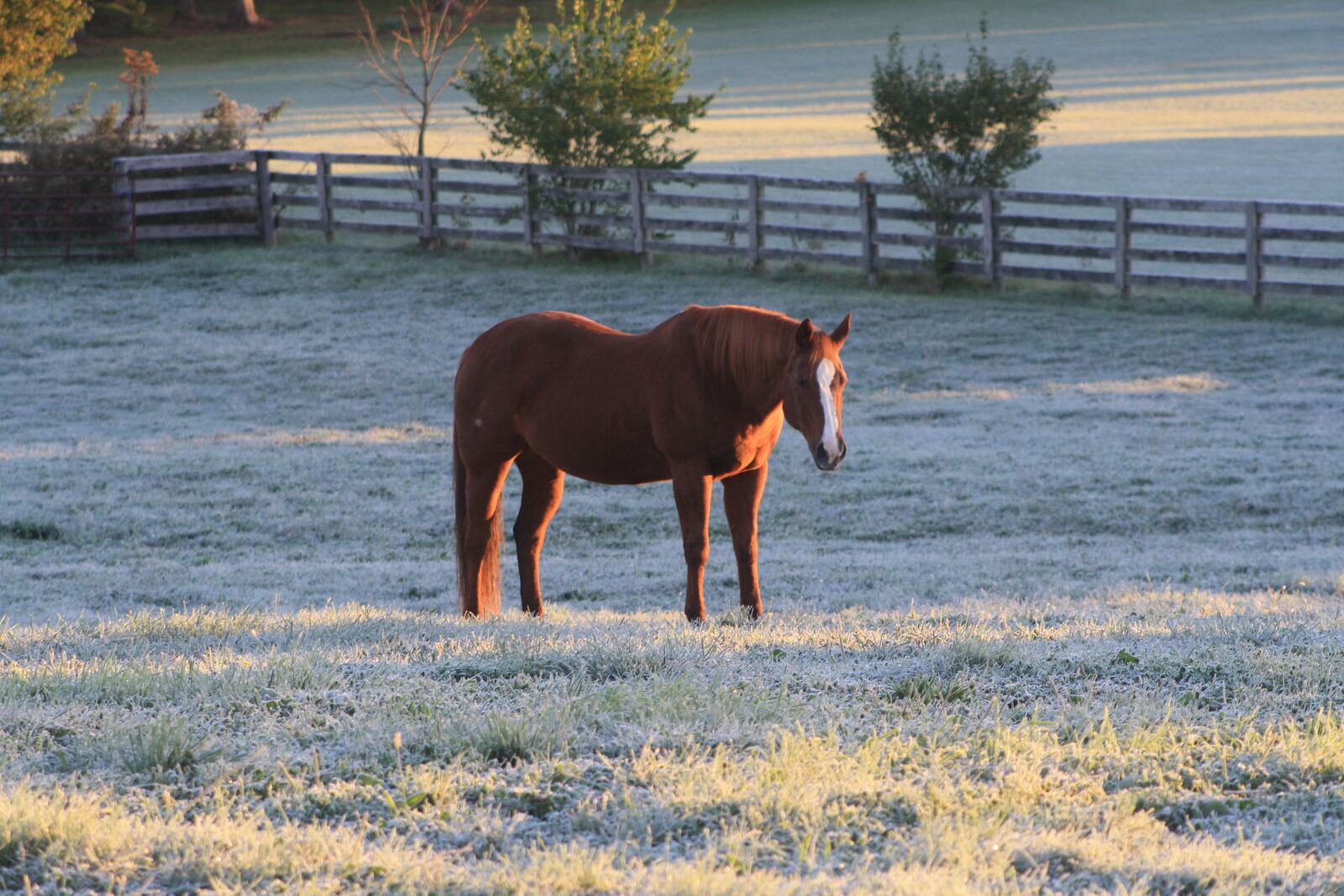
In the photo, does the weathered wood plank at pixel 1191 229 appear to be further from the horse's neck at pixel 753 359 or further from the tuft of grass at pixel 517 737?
the tuft of grass at pixel 517 737

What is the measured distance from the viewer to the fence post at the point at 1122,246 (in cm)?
1897

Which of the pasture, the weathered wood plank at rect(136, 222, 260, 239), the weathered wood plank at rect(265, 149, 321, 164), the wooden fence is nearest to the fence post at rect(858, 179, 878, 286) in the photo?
the wooden fence

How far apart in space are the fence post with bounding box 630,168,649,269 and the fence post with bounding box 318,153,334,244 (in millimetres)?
5468

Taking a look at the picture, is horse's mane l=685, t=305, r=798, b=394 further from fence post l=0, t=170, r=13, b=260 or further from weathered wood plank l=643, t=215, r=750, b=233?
fence post l=0, t=170, r=13, b=260

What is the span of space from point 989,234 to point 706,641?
15.3 m

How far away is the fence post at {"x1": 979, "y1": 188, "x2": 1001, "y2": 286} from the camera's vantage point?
19.8m

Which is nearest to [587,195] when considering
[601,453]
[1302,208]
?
[1302,208]

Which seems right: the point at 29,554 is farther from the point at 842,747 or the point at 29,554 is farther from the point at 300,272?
the point at 300,272

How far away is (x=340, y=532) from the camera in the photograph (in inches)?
442

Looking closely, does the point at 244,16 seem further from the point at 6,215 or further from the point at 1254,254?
the point at 1254,254

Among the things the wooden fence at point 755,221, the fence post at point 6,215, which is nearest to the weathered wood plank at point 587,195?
the wooden fence at point 755,221

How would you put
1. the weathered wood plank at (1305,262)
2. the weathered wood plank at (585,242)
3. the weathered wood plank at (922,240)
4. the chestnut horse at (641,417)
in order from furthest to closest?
the weathered wood plank at (585,242) → the weathered wood plank at (922,240) → the weathered wood plank at (1305,262) → the chestnut horse at (641,417)

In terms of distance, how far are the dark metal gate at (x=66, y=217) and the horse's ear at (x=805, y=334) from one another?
63.6 feet

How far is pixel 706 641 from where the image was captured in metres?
5.75
